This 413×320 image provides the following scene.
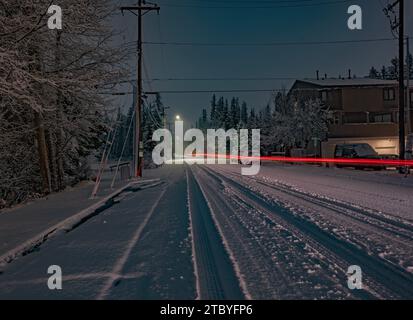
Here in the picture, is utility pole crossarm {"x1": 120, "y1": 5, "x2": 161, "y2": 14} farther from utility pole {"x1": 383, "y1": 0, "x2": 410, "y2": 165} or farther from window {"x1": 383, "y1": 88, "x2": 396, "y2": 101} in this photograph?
window {"x1": 383, "y1": 88, "x2": 396, "y2": 101}

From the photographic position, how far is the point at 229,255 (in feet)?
18.9

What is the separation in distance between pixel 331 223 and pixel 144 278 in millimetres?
4785

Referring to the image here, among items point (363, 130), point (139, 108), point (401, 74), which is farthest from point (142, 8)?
point (363, 130)

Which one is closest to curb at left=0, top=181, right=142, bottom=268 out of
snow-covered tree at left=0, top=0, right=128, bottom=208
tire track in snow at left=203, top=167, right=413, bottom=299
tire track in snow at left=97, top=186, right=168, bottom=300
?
tire track in snow at left=97, top=186, right=168, bottom=300

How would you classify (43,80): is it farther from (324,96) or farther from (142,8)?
(324,96)

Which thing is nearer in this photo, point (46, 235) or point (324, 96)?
point (46, 235)

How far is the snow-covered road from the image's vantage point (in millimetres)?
4363

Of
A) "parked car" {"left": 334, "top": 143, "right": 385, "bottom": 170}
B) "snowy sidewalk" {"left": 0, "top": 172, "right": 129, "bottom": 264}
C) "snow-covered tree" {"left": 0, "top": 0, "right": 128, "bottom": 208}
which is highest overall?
"snow-covered tree" {"left": 0, "top": 0, "right": 128, "bottom": 208}

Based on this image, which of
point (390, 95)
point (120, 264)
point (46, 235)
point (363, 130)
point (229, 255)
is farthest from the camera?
point (390, 95)

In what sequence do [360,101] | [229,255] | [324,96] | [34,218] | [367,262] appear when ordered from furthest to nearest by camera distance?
[324,96]
[360,101]
[34,218]
[229,255]
[367,262]

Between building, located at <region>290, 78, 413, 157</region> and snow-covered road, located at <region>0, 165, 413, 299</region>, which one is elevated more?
building, located at <region>290, 78, 413, 157</region>

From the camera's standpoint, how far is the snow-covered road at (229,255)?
4363 millimetres

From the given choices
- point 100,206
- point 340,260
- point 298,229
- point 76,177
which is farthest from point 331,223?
point 76,177

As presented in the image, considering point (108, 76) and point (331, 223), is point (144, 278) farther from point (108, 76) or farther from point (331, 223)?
point (108, 76)
